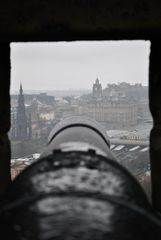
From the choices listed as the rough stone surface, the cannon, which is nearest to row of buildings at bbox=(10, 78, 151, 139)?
the rough stone surface

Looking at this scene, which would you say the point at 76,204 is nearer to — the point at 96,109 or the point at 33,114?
the point at 96,109

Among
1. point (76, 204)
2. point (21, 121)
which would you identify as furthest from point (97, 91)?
point (76, 204)

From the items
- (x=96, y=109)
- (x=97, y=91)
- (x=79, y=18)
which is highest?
(x=79, y=18)

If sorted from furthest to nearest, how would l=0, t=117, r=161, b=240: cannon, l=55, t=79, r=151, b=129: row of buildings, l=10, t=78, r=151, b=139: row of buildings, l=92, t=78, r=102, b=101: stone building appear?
l=92, t=78, r=102, b=101: stone building
l=55, t=79, r=151, b=129: row of buildings
l=10, t=78, r=151, b=139: row of buildings
l=0, t=117, r=161, b=240: cannon

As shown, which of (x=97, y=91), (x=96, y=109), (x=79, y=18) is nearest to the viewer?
(x=79, y=18)

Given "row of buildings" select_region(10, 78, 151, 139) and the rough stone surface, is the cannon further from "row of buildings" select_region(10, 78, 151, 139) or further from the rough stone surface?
"row of buildings" select_region(10, 78, 151, 139)

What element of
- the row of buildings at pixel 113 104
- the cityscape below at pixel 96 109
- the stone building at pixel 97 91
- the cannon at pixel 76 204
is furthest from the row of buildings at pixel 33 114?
the cannon at pixel 76 204

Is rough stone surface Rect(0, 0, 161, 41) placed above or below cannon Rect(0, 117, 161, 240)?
above

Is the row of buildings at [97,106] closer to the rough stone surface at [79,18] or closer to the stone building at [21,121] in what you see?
the stone building at [21,121]
